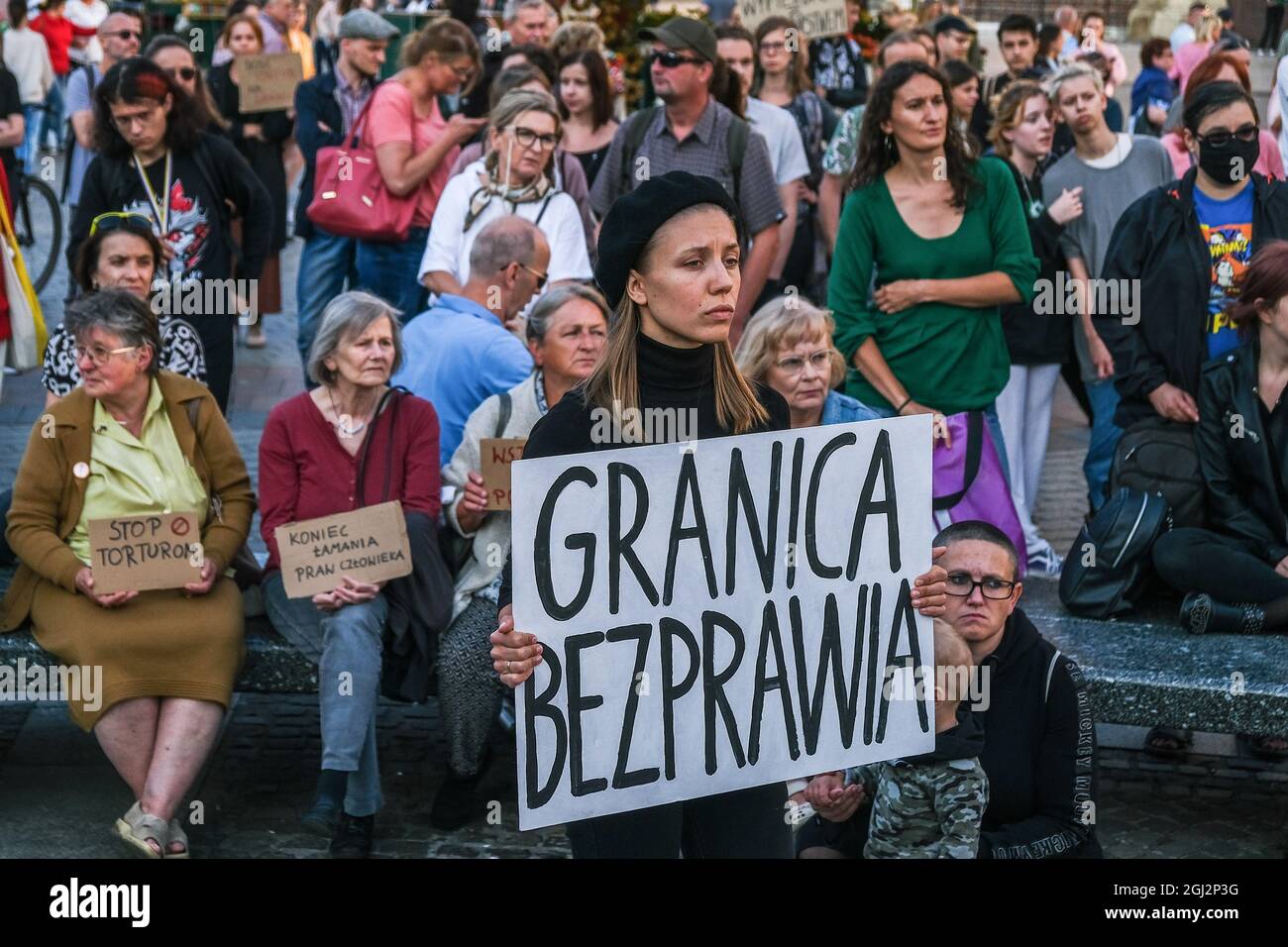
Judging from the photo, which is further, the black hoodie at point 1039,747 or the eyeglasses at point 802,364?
the eyeglasses at point 802,364

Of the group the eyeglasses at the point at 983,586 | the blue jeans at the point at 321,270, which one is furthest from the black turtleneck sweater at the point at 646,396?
the blue jeans at the point at 321,270

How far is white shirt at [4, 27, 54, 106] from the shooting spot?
16.9 meters

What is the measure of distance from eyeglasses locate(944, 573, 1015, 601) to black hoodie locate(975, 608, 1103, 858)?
12 centimetres

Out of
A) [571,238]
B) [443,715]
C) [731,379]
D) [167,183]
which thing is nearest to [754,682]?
[731,379]

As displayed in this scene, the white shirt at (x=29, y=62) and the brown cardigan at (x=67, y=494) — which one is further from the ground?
the white shirt at (x=29, y=62)

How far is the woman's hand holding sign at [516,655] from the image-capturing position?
333 cm

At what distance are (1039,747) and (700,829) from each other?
118 centimetres

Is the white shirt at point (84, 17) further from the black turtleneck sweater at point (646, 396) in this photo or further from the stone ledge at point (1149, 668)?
the black turtleneck sweater at point (646, 396)

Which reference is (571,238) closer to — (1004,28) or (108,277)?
(108,277)

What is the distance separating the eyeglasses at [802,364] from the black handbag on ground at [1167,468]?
1129 mm

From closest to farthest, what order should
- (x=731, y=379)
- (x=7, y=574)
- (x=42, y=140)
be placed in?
(x=731, y=379), (x=7, y=574), (x=42, y=140)

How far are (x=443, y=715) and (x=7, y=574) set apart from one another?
60.6 inches

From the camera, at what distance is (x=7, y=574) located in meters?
5.86

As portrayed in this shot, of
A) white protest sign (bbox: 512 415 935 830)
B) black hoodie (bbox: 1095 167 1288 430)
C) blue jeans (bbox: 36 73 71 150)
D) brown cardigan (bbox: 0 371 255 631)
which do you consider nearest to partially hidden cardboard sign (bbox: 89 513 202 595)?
brown cardigan (bbox: 0 371 255 631)
